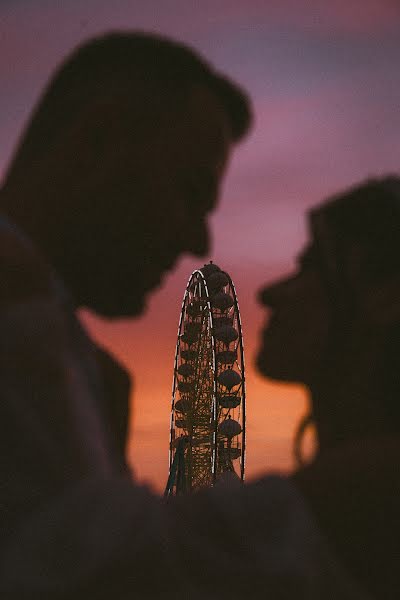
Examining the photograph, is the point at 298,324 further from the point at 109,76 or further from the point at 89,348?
the point at 109,76

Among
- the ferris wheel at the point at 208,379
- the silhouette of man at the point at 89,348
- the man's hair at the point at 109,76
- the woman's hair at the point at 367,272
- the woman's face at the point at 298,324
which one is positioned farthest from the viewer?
the ferris wheel at the point at 208,379

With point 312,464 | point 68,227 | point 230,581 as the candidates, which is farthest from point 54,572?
point 68,227

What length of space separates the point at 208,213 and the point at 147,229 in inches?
Answer: 11.8

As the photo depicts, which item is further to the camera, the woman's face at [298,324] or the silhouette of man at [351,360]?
the woman's face at [298,324]

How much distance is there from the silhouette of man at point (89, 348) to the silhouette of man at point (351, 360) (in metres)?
0.09

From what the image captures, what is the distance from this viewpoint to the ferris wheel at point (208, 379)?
46.5ft

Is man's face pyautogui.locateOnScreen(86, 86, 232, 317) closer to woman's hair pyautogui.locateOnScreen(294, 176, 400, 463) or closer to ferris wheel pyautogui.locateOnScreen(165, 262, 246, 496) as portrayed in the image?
woman's hair pyautogui.locateOnScreen(294, 176, 400, 463)

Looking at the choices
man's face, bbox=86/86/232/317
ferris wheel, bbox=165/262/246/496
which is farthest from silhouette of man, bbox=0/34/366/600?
ferris wheel, bbox=165/262/246/496

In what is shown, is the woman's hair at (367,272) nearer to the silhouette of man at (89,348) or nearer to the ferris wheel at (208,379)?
the silhouette of man at (89,348)

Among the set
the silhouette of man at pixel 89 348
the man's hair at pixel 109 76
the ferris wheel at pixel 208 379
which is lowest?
the silhouette of man at pixel 89 348

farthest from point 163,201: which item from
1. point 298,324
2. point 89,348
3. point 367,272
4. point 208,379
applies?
point 208,379

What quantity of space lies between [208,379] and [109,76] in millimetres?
13269

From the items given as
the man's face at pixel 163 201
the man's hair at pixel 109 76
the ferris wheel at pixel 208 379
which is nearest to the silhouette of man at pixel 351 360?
the man's face at pixel 163 201

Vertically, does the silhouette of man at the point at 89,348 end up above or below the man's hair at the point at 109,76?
below
